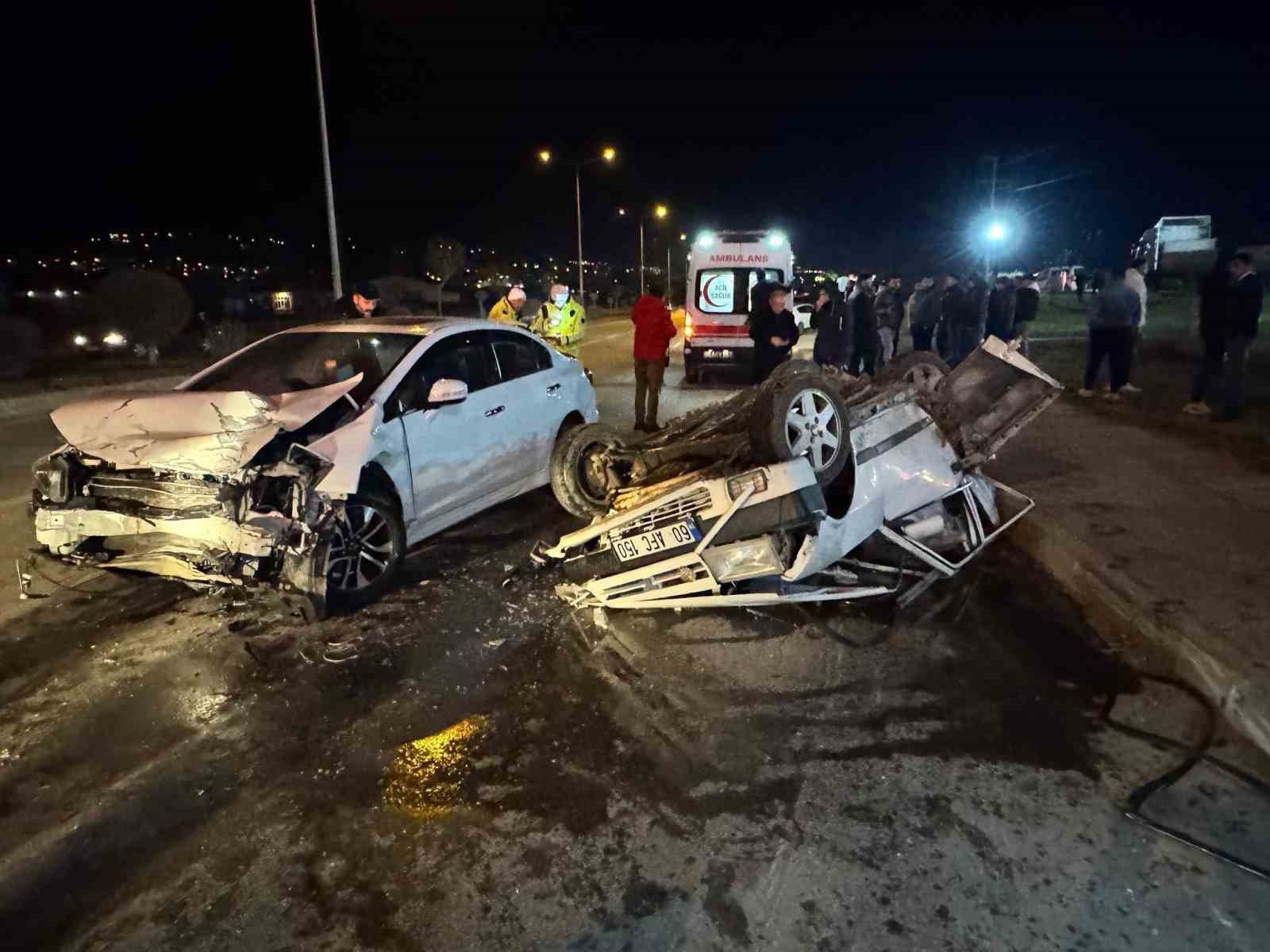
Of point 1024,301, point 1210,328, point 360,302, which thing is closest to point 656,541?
point 360,302

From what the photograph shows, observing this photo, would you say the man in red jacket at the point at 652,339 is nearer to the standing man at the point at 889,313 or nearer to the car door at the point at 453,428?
the car door at the point at 453,428

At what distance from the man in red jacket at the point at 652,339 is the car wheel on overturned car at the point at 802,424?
16.1 ft

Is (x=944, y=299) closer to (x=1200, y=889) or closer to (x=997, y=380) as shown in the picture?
(x=997, y=380)

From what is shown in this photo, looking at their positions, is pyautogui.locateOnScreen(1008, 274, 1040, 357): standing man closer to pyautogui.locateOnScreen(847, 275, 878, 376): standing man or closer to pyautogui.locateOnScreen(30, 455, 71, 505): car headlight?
pyautogui.locateOnScreen(847, 275, 878, 376): standing man

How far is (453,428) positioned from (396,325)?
1058 mm

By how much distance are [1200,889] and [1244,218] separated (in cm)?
6018

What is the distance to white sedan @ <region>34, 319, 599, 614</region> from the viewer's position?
471cm

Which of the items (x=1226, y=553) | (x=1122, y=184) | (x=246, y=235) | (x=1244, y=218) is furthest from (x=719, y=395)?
(x=1122, y=184)

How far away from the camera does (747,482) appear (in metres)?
4.48

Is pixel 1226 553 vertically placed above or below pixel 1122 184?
below

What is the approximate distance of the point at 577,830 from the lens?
319 centimetres

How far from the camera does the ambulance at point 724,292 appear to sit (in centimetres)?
1493

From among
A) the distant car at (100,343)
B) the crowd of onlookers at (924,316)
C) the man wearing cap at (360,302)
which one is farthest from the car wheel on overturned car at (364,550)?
the distant car at (100,343)

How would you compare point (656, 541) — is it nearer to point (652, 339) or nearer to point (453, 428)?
point (453, 428)
